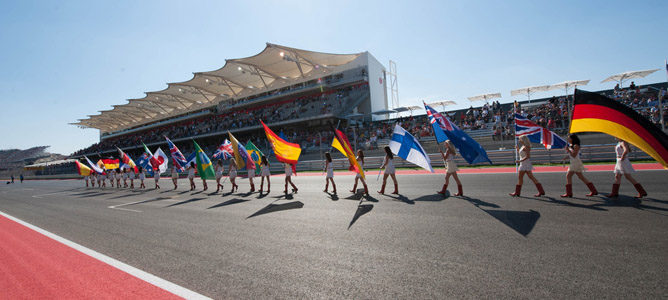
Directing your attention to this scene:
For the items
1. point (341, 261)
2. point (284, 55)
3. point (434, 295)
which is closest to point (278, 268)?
point (341, 261)

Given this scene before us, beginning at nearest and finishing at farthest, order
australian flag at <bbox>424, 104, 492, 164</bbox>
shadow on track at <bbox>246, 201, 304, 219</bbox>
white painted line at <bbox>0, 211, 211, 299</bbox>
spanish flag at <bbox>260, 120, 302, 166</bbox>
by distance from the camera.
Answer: white painted line at <bbox>0, 211, 211, 299</bbox> < shadow on track at <bbox>246, 201, 304, 219</bbox> < australian flag at <bbox>424, 104, 492, 164</bbox> < spanish flag at <bbox>260, 120, 302, 166</bbox>

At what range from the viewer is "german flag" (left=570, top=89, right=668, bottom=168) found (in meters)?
5.18

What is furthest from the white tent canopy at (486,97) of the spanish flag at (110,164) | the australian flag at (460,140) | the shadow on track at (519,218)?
the spanish flag at (110,164)

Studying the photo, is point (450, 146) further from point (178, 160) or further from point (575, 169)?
point (178, 160)

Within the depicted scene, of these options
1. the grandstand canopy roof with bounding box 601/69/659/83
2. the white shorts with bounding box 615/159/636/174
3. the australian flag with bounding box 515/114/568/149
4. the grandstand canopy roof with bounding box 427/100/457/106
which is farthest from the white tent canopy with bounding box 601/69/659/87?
the white shorts with bounding box 615/159/636/174

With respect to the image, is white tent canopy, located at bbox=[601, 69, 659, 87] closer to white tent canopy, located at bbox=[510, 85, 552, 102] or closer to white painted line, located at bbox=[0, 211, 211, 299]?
white tent canopy, located at bbox=[510, 85, 552, 102]

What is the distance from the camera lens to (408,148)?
862 cm

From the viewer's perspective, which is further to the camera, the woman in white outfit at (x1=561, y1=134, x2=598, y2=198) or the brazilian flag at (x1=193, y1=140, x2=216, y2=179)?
the brazilian flag at (x1=193, y1=140, x2=216, y2=179)

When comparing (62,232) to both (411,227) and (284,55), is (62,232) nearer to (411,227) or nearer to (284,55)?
(411,227)

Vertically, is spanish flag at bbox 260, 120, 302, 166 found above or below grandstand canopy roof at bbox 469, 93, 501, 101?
below

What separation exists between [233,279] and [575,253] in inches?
163

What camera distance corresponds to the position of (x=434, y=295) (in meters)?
2.73

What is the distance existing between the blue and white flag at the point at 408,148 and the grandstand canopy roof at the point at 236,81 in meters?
23.5

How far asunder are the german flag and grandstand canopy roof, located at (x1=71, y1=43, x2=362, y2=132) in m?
27.0
